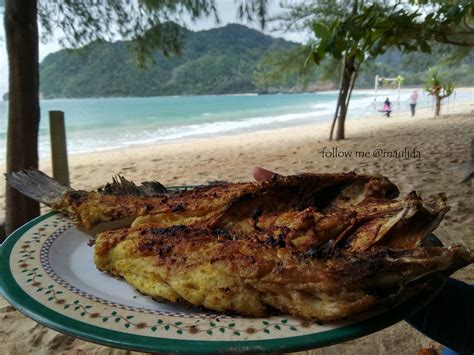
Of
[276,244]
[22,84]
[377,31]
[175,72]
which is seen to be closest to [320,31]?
[377,31]

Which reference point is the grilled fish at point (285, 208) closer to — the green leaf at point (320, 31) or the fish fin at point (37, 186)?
the fish fin at point (37, 186)

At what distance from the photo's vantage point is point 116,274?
1163 millimetres

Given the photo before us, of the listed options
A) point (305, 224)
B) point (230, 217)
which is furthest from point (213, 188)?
point (305, 224)

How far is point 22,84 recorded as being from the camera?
340cm

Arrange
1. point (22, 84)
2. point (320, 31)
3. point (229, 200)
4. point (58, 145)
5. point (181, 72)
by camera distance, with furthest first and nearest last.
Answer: point (181, 72) < point (58, 145) < point (22, 84) < point (320, 31) < point (229, 200)

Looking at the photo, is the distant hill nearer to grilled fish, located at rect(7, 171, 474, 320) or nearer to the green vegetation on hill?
the green vegetation on hill

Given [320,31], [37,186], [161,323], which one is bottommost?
[161,323]

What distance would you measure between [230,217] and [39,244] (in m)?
0.62

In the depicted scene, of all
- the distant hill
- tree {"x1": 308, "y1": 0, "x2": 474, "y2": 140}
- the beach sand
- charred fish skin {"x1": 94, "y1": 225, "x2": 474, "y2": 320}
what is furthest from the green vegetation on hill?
charred fish skin {"x1": 94, "y1": 225, "x2": 474, "y2": 320}

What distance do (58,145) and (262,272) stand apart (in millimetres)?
3489

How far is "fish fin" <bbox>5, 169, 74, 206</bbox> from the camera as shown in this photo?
1.65 m

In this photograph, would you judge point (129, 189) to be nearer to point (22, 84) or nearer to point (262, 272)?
point (262, 272)

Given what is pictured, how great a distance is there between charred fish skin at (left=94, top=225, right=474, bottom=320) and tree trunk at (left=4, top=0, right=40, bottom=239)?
2837 millimetres

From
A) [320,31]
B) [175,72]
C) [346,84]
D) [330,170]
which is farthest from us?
[175,72]
